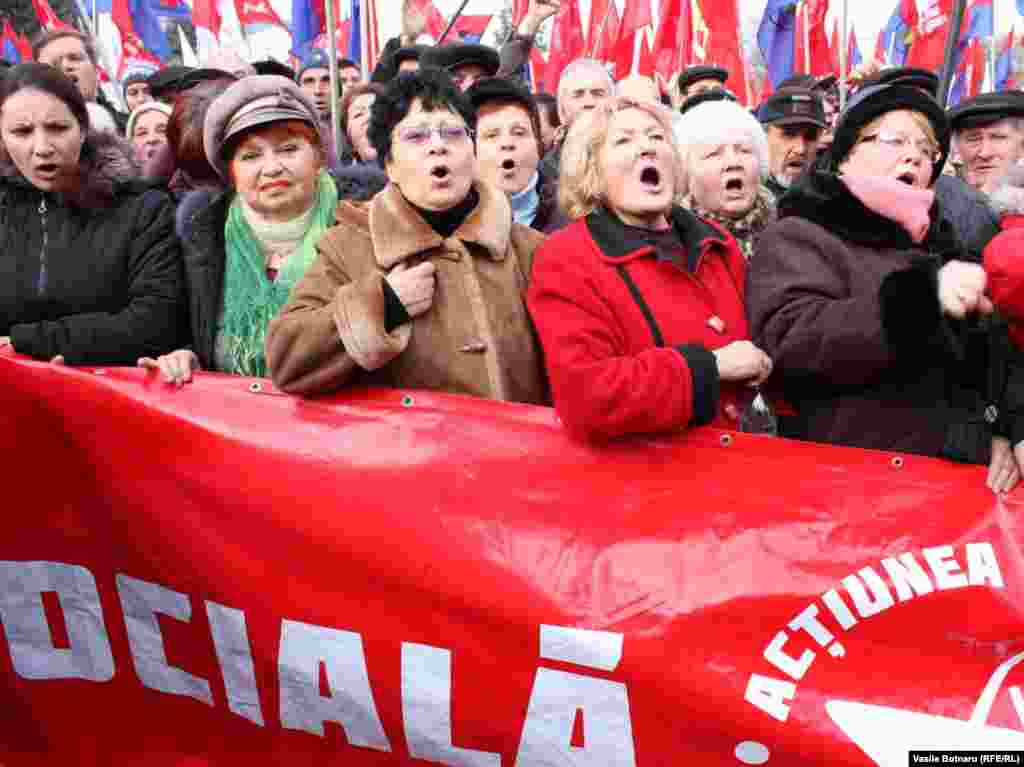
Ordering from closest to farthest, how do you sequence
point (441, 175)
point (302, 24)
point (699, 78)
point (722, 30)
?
1. point (441, 175)
2. point (699, 78)
3. point (302, 24)
4. point (722, 30)

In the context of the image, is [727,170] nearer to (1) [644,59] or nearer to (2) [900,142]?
(2) [900,142]

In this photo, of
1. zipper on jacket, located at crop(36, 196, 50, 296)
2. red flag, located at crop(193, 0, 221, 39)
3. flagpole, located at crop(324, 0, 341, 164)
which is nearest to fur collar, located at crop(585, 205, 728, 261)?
zipper on jacket, located at crop(36, 196, 50, 296)

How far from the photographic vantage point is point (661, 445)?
3.17 m

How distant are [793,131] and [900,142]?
2.74m

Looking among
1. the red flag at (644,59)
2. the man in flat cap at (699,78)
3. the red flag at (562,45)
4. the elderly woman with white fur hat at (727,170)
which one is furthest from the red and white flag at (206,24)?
the elderly woman with white fur hat at (727,170)

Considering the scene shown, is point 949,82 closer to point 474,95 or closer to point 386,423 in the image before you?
point 474,95

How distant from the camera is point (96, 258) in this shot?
411 cm

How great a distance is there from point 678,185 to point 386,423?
1.03 metres

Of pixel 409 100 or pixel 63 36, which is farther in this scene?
pixel 63 36

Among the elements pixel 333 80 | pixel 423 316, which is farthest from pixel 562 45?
pixel 423 316

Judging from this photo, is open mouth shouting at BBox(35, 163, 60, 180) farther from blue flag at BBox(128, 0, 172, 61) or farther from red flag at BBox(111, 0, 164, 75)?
blue flag at BBox(128, 0, 172, 61)

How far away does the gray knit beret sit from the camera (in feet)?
13.0

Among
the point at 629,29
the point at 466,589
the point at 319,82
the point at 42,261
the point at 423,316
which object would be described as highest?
the point at 629,29

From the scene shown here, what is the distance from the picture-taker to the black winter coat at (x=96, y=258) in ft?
13.2
